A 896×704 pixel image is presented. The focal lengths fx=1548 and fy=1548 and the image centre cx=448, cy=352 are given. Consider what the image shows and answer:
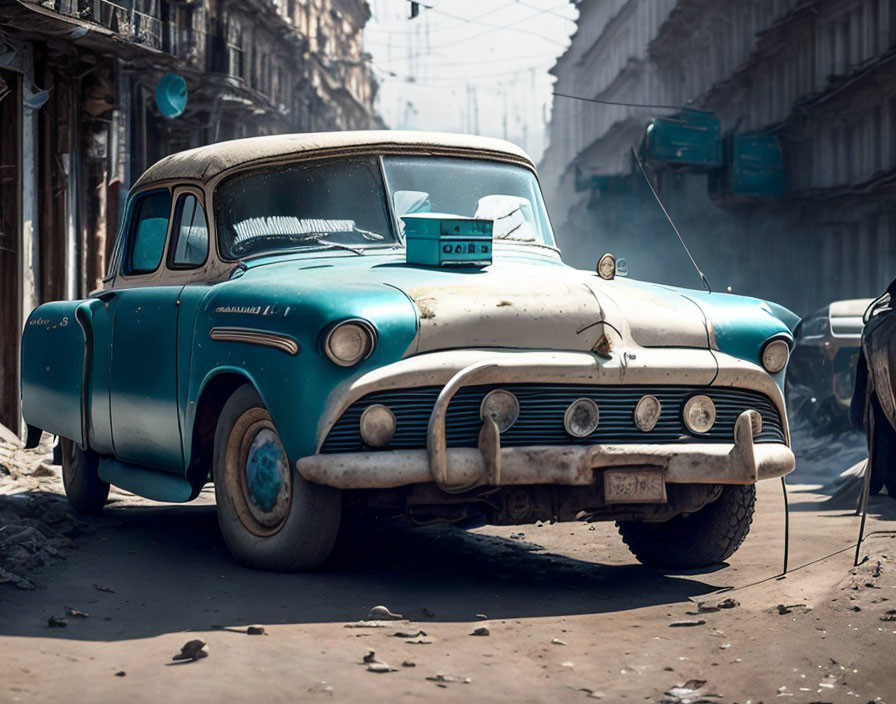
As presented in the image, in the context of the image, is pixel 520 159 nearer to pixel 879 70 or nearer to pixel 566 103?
pixel 879 70

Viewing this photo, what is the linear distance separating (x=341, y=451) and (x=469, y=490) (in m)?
0.58

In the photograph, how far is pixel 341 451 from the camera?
6020mm

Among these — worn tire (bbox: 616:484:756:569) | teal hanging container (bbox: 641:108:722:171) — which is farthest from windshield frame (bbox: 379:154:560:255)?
teal hanging container (bbox: 641:108:722:171)

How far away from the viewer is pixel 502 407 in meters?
6.18

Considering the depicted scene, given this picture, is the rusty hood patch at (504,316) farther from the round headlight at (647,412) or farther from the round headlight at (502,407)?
the round headlight at (647,412)

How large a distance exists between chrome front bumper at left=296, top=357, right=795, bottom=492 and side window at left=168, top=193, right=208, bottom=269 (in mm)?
1886

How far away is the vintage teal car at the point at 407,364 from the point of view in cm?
605

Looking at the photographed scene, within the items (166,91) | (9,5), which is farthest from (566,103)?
(9,5)

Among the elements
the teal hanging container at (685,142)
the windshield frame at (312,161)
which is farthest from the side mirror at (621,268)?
the teal hanging container at (685,142)

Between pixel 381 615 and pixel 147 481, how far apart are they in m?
2.27

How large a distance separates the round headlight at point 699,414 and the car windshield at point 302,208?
1.71 meters

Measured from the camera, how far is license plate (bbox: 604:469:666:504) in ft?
20.8

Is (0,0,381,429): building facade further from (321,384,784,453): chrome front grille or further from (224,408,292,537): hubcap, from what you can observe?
→ (321,384,784,453): chrome front grille

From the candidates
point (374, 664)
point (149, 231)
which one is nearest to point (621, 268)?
point (149, 231)
